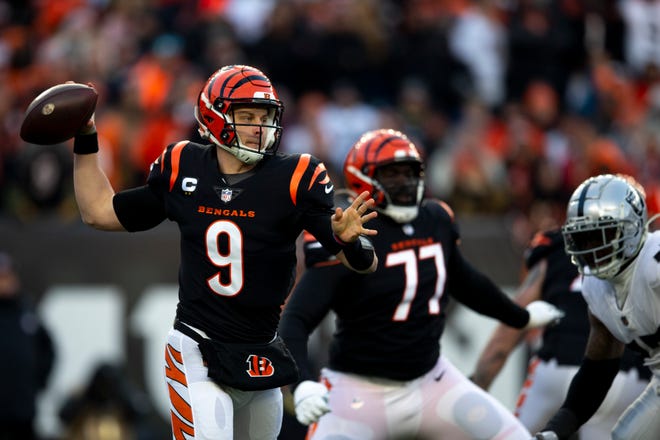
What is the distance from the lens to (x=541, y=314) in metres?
6.16

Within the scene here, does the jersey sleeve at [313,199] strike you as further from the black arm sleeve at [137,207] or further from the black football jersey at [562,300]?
the black football jersey at [562,300]

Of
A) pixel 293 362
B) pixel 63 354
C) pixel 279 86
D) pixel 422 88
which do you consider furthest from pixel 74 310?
pixel 293 362

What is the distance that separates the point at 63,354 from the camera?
392 inches

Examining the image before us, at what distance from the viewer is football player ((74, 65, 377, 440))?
4914 mm

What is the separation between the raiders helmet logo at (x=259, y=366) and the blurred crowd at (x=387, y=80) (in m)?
5.48

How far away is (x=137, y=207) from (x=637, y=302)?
2041 millimetres

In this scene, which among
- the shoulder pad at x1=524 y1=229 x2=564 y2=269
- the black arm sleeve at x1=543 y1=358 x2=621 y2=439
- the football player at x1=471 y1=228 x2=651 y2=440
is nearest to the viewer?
the black arm sleeve at x1=543 y1=358 x2=621 y2=439

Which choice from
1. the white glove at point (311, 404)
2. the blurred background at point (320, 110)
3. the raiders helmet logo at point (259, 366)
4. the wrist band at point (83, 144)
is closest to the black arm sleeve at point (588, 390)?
the white glove at point (311, 404)

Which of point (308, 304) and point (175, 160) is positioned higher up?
point (175, 160)

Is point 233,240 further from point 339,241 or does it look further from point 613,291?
point 613,291

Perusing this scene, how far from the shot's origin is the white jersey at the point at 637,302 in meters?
5.06

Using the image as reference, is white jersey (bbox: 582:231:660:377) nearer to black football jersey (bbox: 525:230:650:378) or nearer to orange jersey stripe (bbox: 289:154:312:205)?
black football jersey (bbox: 525:230:650:378)

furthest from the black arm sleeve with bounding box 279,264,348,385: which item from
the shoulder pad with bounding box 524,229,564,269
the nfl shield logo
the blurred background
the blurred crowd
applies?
the blurred crowd

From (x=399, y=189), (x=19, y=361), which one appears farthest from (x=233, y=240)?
(x=19, y=361)
